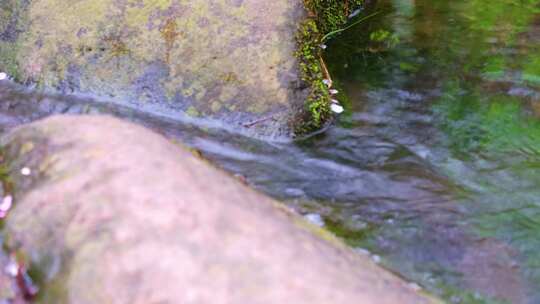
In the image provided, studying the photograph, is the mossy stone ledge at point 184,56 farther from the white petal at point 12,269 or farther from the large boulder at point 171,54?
the white petal at point 12,269

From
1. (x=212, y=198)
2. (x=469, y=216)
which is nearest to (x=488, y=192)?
(x=469, y=216)

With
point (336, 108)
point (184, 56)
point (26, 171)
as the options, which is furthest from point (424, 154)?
point (26, 171)

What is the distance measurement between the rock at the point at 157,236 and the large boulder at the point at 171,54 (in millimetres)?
1836

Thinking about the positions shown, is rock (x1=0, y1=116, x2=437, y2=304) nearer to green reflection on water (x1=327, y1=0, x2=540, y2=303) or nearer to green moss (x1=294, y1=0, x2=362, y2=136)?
green reflection on water (x1=327, y1=0, x2=540, y2=303)

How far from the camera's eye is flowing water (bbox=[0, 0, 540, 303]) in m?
3.38

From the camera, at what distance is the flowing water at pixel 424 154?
338 cm

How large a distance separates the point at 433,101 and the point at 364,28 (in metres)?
1.79

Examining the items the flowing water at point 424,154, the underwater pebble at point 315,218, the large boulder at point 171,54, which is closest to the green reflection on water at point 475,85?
the flowing water at point 424,154

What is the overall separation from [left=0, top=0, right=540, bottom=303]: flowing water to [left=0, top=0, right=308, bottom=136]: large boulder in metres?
0.19

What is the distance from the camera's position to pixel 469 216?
369 cm

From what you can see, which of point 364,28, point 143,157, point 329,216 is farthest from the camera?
point 364,28

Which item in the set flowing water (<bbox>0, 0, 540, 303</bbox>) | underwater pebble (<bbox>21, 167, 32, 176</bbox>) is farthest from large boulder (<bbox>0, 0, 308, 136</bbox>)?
underwater pebble (<bbox>21, 167, 32, 176</bbox>)

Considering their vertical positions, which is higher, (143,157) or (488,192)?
(143,157)

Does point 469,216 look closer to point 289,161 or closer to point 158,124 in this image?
point 289,161
